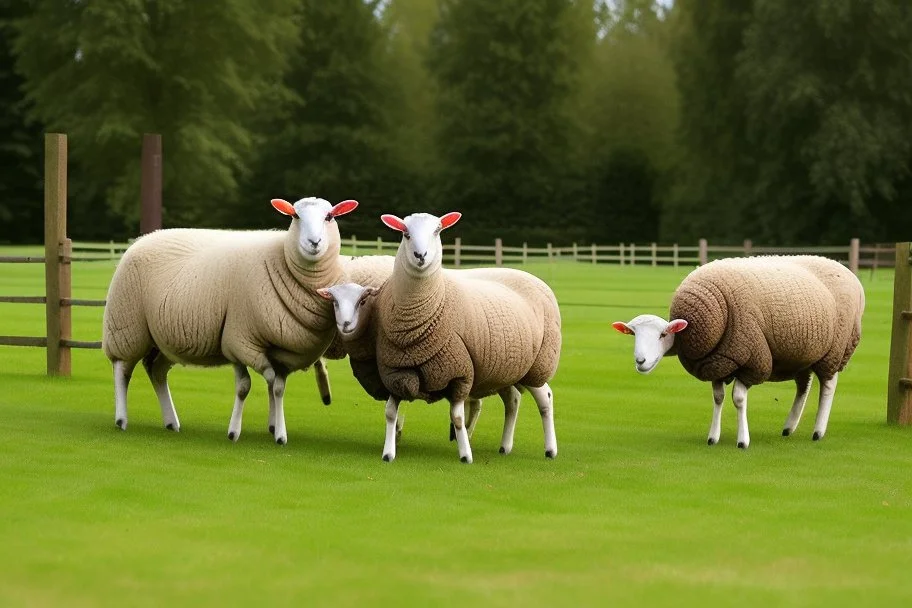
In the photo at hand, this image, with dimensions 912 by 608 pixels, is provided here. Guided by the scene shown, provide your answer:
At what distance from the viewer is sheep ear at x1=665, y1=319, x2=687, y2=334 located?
9625 millimetres

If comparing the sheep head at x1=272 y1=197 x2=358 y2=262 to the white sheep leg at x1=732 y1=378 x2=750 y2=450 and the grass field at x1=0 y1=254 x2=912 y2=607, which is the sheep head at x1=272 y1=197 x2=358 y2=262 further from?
the white sheep leg at x1=732 y1=378 x2=750 y2=450

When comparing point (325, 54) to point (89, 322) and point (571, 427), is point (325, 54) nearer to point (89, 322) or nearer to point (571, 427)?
point (89, 322)

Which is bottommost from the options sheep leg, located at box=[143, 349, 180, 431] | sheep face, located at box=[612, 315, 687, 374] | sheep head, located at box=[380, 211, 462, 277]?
sheep leg, located at box=[143, 349, 180, 431]

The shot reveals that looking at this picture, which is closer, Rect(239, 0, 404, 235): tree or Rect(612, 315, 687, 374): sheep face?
Rect(612, 315, 687, 374): sheep face

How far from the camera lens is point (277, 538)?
21.6 feet

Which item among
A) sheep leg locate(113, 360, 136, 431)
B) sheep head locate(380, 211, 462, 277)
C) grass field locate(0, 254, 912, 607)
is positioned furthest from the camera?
sheep leg locate(113, 360, 136, 431)

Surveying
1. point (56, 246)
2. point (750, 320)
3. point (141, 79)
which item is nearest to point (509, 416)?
point (750, 320)

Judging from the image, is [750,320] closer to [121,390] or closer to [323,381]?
[323,381]

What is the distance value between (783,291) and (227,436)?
4.01 metres

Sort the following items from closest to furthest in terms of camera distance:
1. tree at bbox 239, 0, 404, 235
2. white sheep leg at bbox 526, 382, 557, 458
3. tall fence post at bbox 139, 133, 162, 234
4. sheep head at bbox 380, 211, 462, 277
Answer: sheep head at bbox 380, 211, 462, 277 → white sheep leg at bbox 526, 382, 557, 458 → tall fence post at bbox 139, 133, 162, 234 → tree at bbox 239, 0, 404, 235

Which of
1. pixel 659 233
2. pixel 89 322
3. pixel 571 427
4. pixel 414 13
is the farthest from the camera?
pixel 414 13

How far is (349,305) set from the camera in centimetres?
911

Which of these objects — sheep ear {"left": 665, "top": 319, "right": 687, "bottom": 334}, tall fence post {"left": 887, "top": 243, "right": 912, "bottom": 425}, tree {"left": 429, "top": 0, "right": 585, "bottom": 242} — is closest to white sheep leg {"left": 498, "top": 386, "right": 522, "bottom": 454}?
sheep ear {"left": 665, "top": 319, "right": 687, "bottom": 334}

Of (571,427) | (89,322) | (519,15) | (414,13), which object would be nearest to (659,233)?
(519,15)
